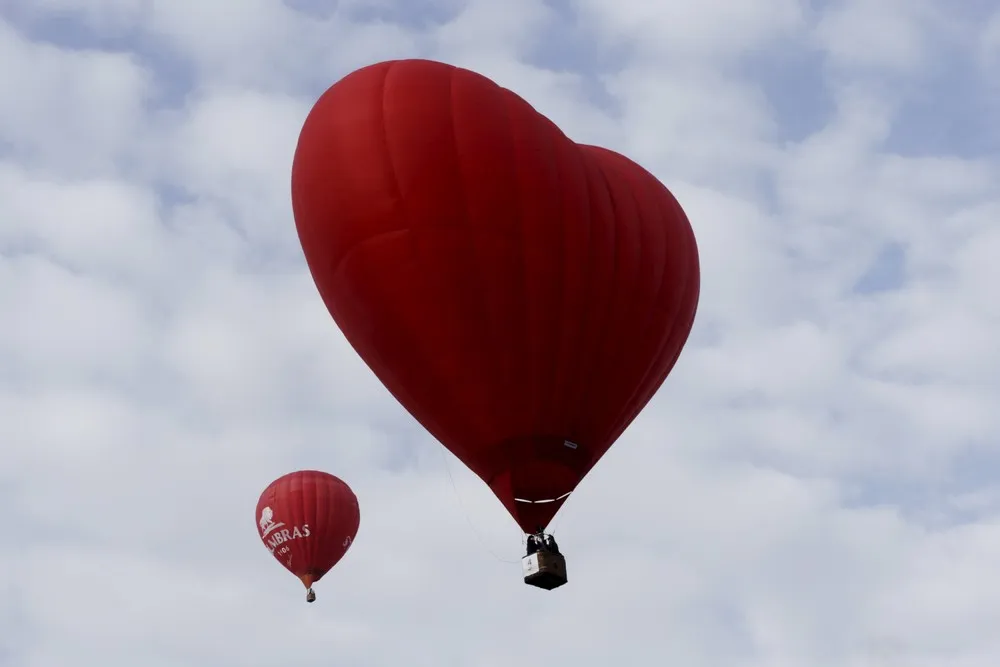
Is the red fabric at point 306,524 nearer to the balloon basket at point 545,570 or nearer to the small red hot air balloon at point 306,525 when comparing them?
the small red hot air balloon at point 306,525

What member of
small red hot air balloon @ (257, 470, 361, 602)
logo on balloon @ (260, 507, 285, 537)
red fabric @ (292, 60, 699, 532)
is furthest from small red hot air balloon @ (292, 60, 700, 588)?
logo on balloon @ (260, 507, 285, 537)

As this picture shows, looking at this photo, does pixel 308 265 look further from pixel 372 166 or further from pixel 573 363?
pixel 573 363

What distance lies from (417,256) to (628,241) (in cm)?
287

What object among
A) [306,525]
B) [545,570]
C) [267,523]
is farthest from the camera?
[267,523]

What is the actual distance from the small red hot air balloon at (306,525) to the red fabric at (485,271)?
11063 millimetres

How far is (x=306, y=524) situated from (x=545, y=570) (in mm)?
12496

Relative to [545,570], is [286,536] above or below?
above

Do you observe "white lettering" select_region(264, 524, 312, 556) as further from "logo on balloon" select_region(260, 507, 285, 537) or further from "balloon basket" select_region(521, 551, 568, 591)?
"balloon basket" select_region(521, 551, 568, 591)

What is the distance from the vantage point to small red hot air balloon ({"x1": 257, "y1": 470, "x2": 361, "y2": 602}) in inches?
1239

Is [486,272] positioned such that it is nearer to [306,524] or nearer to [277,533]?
[306,524]

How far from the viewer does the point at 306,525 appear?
31562 millimetres

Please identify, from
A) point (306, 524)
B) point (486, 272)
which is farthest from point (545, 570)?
point (306, 524)

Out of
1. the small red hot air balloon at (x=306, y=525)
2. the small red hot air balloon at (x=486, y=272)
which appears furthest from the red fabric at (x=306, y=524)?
the small red hot air balloon at (x=486, y=272)

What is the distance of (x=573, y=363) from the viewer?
20172 mm
